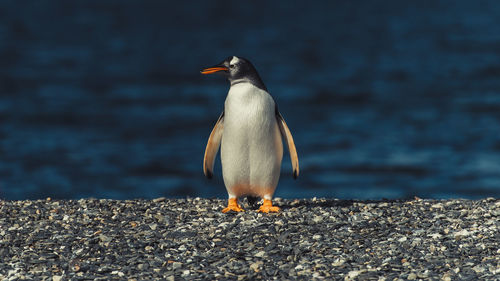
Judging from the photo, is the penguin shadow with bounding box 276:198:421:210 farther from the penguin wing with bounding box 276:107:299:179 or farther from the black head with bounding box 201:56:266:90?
the black head with bounding box 201:56:266:90

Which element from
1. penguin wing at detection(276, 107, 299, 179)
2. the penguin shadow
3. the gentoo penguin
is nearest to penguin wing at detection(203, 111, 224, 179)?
the gentoo penguin

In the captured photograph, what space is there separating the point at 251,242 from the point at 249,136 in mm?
1464

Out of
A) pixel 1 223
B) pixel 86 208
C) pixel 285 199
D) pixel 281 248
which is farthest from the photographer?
pixel 285 199

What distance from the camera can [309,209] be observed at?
898cm

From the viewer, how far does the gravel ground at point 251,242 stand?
7.09m

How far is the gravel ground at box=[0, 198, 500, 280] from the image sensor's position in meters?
7.09

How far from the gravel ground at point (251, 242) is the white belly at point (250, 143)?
353mm

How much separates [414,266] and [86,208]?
397 centimetres

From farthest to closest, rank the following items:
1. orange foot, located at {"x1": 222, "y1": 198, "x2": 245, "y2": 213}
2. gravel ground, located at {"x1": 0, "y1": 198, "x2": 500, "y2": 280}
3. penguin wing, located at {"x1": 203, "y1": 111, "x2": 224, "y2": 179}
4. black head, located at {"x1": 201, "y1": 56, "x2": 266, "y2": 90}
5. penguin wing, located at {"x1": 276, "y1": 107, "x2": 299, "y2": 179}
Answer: penguin wing, located at {"x1": 203, "y1": 111, "x2": 224, "y2": 179} < penguin wing, located at {"x1": 276, "y1": 107, "x2": 299, "y2": 179} < orange foot, located at {"x1": 222, "y1": 198, "x2": 245, "y2": 213} < black head, located at {"x1": 201, "y1": 56, "x2": 266, "y2": 90} < gravel ground, located at {"x1": 0, "y1": 198, "x2": 500, "y2": 280}

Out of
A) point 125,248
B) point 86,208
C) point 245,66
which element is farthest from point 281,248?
point 86,208

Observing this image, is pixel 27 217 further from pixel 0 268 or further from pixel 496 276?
pixel 496 276

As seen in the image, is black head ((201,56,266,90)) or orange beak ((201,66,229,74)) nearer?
orange beak ((201,66,229,74))

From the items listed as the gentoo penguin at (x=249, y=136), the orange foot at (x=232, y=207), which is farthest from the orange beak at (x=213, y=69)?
the orange foot at (x=232, y=207)

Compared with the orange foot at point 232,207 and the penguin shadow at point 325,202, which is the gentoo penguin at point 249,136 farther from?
the penguin shadow at point 325,202
